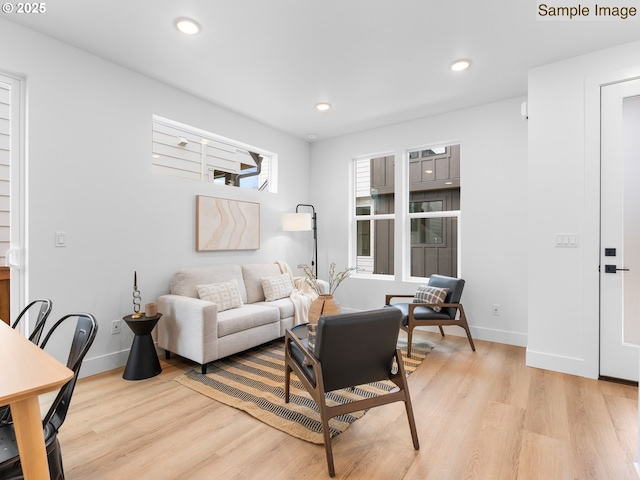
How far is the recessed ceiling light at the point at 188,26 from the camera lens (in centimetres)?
238

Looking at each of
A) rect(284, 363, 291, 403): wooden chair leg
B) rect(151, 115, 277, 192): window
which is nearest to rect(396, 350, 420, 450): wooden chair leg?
rect(284, 363, 291, 403): wooden chair leg

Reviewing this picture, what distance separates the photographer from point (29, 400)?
0.99 meters

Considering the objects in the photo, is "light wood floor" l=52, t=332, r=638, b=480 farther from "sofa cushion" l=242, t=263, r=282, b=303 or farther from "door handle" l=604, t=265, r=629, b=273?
"sofa cushion" l=242, t=263, r=282, b=303

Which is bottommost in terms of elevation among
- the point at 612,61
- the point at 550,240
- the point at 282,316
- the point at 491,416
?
the point at 491,416

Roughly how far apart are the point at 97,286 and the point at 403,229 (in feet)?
11.7

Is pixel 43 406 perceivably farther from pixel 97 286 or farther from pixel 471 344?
pixel 471 344

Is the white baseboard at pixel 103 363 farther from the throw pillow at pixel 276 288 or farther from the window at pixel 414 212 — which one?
the window at pixel 414 212

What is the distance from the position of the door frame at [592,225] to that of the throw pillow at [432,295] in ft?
3.90

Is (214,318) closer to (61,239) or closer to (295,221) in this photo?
(61,239)

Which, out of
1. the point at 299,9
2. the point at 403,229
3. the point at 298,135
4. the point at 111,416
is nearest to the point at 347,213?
the point at 403,229

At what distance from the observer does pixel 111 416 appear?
2.22 meters

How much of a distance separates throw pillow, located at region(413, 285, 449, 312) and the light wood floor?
3.09 feet

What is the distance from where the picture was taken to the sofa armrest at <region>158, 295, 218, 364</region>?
2.84 m

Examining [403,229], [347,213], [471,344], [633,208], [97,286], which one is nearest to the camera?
[633,208]
